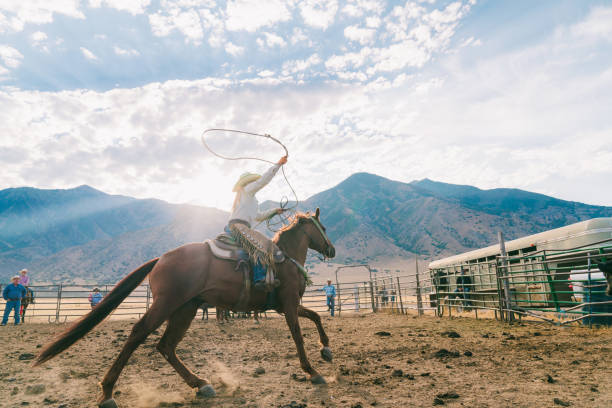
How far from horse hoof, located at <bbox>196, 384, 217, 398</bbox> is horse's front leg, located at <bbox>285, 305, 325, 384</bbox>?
112cm

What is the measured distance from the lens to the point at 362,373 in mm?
4617

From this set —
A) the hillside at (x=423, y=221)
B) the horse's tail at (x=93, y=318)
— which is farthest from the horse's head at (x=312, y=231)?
the hillside at (x=423, y=221)

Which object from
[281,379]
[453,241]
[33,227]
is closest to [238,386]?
[281,379]

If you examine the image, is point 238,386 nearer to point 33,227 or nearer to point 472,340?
point 472,340

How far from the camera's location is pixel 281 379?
453 cm

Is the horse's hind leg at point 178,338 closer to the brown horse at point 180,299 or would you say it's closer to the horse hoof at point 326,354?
the brown horse at point 180,299

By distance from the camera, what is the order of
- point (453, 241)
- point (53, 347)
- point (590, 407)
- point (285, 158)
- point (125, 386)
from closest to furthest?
point (590, 407) < point (53, 347) < point (125, 386) < point (285, 158) < point (453, 241)

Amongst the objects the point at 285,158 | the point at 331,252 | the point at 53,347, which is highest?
the point at 285,158

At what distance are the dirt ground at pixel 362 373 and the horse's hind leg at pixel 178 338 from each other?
209 millimetres

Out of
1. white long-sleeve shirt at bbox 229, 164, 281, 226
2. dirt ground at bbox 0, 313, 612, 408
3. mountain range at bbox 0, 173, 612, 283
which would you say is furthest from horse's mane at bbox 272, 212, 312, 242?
mountain range at bbox 0, 173, 612, 283

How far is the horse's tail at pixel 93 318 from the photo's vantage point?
3.70m

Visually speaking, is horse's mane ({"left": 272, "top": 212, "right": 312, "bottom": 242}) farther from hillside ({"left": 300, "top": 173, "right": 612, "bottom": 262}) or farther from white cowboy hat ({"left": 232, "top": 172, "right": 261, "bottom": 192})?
hillside ({"left": 300, "top": 173, "right": 612, "bottom": 262})

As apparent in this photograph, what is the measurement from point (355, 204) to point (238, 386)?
180m

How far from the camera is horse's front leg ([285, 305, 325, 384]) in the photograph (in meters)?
4.28
